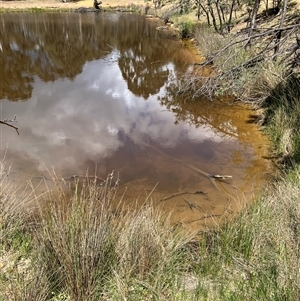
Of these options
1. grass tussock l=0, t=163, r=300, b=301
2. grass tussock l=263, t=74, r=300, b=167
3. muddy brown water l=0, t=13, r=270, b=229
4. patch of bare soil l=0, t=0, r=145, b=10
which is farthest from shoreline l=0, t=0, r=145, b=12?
grass tussock l=0, t=163, r=300, b=301

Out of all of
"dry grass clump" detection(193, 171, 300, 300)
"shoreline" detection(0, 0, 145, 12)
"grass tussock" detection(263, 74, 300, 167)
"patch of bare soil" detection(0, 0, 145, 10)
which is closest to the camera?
"dry grass clump" detection(193, 171, 300, 300)

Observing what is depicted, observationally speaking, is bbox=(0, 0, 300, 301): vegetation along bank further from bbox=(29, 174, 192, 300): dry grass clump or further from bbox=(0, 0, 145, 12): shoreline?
bbox=(0, 0, 145, 12): shoreline

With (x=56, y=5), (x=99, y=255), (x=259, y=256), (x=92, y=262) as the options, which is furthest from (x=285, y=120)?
(x=56, y=5)

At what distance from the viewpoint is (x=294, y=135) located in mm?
5441

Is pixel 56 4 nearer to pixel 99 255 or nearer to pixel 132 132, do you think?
pixel 132 132

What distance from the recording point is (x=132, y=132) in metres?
7.05

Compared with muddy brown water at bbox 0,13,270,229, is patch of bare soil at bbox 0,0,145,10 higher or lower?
higher

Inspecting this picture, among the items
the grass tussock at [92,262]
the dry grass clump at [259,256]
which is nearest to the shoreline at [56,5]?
the dry grass clump at [259,256]

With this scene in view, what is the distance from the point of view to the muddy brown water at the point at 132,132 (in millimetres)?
5051

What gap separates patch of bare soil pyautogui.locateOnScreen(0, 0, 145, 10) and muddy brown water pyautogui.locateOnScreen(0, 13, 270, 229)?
20524 mm

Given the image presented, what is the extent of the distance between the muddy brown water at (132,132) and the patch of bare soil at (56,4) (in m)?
20.5

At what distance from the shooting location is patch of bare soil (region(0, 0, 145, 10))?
31453 millimetres

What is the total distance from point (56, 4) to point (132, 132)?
31459 millimetres

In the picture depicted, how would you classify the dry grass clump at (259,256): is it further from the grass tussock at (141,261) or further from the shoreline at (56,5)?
the shoreline at (56,5)
